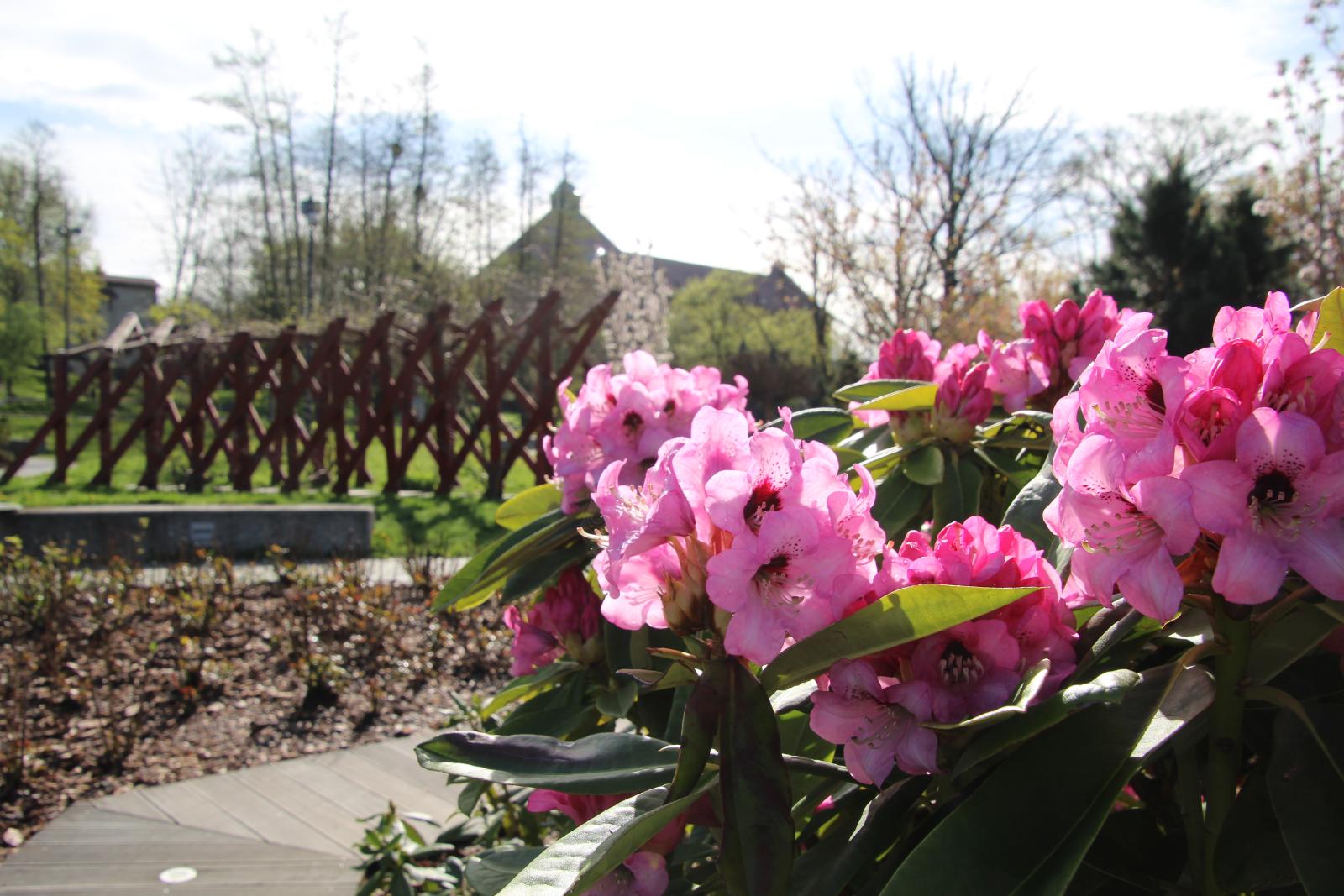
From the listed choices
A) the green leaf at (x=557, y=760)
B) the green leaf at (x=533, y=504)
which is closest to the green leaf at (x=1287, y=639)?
the green leaf at (x=557, y=760)

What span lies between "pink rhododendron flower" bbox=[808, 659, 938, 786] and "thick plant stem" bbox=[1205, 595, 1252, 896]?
233 millimetres

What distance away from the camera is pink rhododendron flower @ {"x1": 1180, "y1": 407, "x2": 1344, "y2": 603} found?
585 mm

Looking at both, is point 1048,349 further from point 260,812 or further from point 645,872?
point 260,812

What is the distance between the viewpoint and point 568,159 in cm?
2628

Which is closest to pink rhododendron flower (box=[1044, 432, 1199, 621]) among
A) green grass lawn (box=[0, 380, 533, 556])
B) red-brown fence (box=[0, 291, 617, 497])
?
green grass lawn (box=[0, 380, 533, 556])

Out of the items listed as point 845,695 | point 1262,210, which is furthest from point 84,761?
point 1262,210

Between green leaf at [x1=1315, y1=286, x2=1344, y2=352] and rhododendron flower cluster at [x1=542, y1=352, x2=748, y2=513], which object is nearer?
green leaf at [x1=1315, y1=286, x2=1344, y2=352]

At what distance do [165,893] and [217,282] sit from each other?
33810 millimetres

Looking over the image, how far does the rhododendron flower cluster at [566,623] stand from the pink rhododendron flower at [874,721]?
78 centimetres

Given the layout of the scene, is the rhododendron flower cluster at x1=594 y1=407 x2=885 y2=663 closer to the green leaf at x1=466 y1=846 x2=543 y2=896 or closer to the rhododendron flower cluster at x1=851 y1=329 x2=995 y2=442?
the green leaf at x1=466 y1=846 x2=543 y2=896

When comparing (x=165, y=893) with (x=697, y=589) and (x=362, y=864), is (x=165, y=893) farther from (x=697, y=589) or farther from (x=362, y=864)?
(x=697, y=589)

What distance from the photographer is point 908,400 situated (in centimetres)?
140

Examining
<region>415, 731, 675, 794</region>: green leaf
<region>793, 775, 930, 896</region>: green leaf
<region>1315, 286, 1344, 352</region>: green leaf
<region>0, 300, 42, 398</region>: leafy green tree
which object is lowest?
<region>793, 775, 930, 896</region>: green leaf

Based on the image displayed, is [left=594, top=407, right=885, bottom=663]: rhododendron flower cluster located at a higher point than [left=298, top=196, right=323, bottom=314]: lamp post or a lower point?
lower
